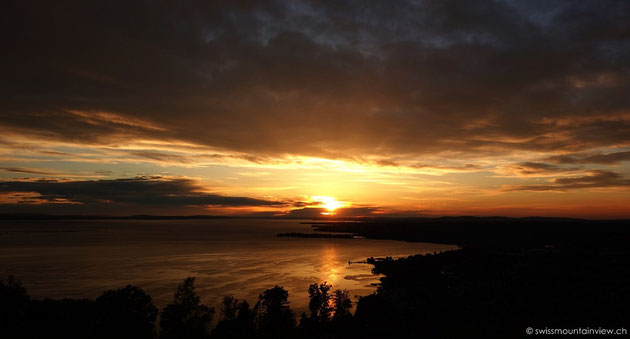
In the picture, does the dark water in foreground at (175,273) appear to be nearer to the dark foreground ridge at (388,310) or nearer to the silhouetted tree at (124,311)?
the dark foreground ridge at (388,310)

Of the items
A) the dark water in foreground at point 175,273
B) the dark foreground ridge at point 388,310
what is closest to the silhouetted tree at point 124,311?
the dark foreground ridge at point 388,310

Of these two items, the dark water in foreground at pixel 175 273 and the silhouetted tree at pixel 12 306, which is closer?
the silhouetted tree at pixel 12 306

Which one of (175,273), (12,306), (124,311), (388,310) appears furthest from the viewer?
(175,273)

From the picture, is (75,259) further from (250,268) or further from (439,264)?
(439,264)

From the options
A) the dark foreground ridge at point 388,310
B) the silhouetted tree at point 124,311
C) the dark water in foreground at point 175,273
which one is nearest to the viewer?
the dark foreground ridge at point 388,310

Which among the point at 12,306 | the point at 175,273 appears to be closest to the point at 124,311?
the point at 12,306

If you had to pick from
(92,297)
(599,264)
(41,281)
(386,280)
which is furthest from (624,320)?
(41,281)

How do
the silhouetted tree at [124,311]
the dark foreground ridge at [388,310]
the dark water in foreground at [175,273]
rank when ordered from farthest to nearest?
the dark water in foreground at [175,273], the silhouetted tree at [124,311], the dark foreground ridge at [388,310]

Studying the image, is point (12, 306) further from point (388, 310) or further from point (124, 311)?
point (388, 310)

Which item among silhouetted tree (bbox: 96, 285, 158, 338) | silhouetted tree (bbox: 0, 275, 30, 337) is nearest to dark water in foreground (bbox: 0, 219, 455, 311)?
silhouetted tree (bbox: 96, 285, 158, 338)

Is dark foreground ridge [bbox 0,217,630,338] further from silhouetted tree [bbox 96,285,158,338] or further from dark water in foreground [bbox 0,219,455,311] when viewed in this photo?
dark water in foreground [bbox 0,219,455,311]

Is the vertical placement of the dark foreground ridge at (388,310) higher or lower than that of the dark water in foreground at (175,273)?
higher

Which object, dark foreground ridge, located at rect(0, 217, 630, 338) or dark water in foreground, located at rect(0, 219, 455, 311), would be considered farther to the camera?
dark water in foreground, located at rect(0, 219, 455, 311)

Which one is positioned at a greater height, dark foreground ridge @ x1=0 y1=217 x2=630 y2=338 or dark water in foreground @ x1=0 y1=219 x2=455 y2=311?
dark foreground ridge @ x1=0 y1=217 x2=630 y2=338
